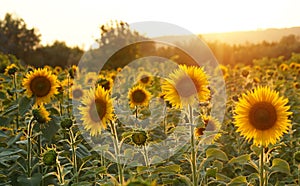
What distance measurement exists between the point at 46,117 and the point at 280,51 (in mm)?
19399

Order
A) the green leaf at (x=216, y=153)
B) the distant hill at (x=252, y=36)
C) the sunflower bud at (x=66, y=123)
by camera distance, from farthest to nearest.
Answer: the distant hill at (x=252, y=36), the sunflower bud at (x=66, y=123), the green leaf at (x=216, y=153)

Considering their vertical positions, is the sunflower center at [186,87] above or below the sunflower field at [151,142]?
above

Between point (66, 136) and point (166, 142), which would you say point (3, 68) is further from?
point (166, 142)

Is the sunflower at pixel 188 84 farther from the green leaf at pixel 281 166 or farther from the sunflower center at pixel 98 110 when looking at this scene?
the green leaf at pixel 281 166

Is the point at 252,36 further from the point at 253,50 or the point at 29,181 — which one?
the point at 29,181

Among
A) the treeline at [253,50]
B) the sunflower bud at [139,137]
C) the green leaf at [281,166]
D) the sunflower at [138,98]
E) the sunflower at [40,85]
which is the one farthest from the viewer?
the treeline at [253,50]

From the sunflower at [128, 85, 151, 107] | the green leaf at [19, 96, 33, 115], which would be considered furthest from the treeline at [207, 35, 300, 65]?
the green leaf at [19, 96, 33, 115]

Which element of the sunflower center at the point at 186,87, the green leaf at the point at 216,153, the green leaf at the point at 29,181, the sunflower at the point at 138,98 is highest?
the sunflower center at the point at 186,87

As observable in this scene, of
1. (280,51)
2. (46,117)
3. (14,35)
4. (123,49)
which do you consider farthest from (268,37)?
(46,117)

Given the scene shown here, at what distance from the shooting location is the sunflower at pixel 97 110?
→ 2977mm

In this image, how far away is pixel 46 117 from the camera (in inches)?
133

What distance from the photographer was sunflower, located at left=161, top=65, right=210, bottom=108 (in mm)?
2939

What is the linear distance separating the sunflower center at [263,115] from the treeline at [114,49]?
1189 centimetres

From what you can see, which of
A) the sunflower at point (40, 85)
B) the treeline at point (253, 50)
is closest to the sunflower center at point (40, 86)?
the sunflower at point (40, 85)
